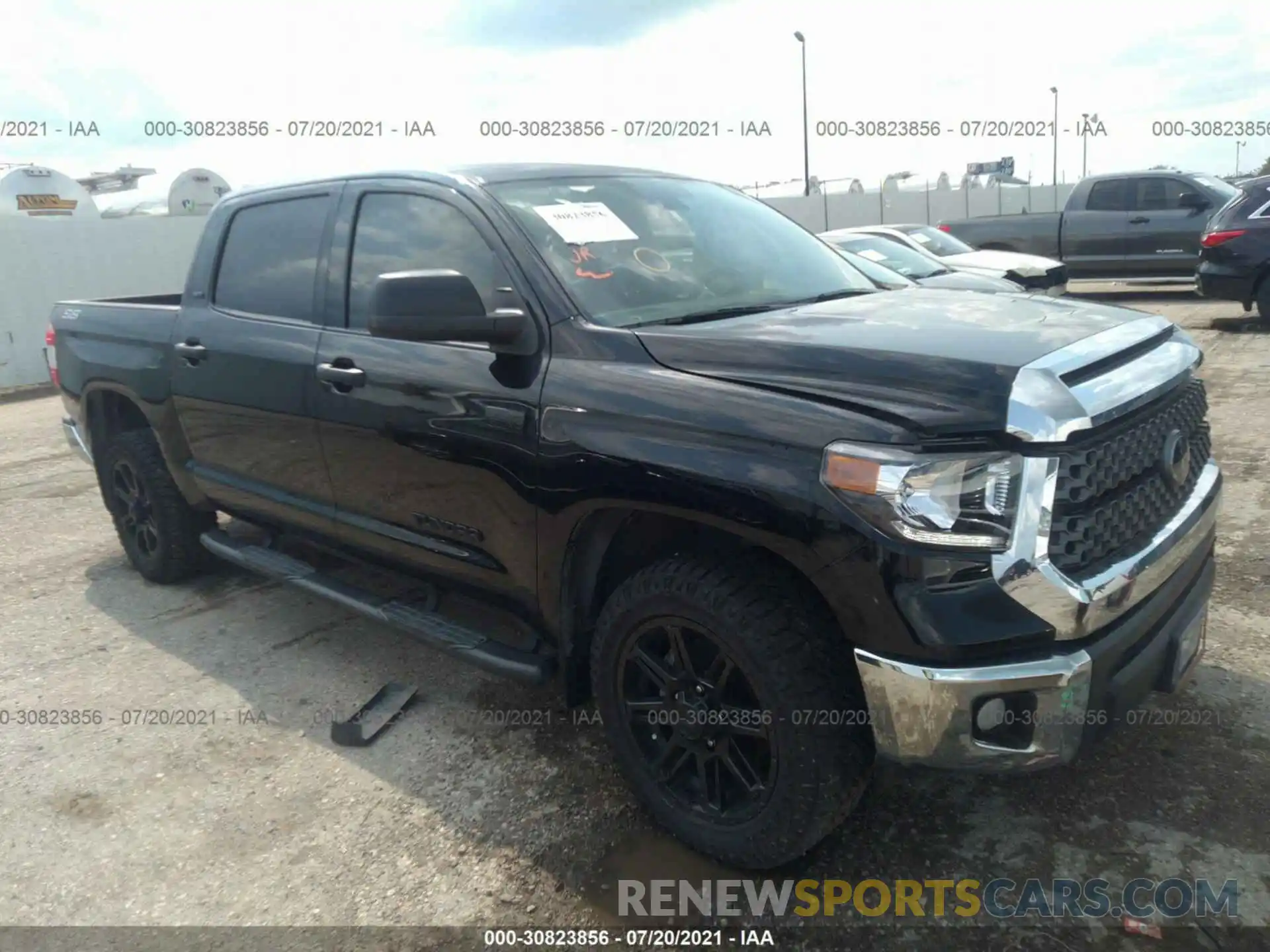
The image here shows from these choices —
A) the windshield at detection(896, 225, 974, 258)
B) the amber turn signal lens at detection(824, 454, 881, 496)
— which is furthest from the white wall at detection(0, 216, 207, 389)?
the amber turn signal lens at detection(824, 454, 881, 496)

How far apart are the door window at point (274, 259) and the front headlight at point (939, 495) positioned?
2299 millimetres

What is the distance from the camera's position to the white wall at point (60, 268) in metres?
13.3

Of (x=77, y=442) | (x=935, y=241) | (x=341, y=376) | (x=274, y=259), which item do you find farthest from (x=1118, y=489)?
(x=935, y=241)

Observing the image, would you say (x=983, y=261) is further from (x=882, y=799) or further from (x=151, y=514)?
(x=882, y=799)

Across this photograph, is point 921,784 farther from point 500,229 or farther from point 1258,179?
point 1258,179

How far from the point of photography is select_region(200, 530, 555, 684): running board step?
2.95 metres

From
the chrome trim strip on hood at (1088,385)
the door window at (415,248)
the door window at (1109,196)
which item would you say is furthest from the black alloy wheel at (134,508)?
the door window at (1109,196)

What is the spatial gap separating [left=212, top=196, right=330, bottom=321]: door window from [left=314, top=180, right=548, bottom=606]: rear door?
0.62 feet

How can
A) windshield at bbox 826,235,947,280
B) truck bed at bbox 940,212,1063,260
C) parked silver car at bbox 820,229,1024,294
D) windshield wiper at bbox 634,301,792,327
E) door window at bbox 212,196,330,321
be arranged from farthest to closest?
truck bed at bbox 940,212,1063,260, windshield at bbox 826,235,947,280, parked silver car at bbox 820,229,1024,294, door window at bbox 212,196,330,321, windshield wiper at bbox 634,301,792,327

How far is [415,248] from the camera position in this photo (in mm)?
3193

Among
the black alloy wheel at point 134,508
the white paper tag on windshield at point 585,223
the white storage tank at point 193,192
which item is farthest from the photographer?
the white storage tank at point 193,192

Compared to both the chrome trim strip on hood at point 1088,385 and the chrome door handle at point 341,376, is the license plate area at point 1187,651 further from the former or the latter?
the chrome door handle at point 341,376

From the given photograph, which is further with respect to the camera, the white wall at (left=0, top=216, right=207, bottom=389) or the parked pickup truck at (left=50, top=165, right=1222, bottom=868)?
the white wall at (left=0, top=216, right=207, bottom=389)

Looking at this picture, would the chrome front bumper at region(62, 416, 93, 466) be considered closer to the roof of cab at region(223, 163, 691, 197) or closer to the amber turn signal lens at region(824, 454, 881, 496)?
the roof of cab at region(223, 163, 691, 197)
